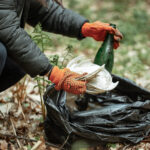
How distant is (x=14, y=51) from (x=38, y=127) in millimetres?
953

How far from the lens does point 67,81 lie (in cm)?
189

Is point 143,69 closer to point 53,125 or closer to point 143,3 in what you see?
point 53,125

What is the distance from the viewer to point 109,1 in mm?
7285

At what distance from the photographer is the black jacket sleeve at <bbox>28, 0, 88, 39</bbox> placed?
2.38 metres

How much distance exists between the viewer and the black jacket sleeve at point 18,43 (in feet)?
5.91

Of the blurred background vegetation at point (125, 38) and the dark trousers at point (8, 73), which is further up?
the dark trousers at point (8, 73)

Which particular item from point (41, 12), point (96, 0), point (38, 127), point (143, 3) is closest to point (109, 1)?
point (96, 0)

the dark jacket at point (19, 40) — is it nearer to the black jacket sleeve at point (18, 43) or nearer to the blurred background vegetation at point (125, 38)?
the black jacket sleeve at point (18, 43)

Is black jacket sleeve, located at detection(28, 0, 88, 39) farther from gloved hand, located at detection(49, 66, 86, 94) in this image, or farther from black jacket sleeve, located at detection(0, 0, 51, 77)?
gloved hand, located at detection(49, 66, 86, 94)

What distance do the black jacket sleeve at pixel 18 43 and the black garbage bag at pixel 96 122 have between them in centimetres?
31

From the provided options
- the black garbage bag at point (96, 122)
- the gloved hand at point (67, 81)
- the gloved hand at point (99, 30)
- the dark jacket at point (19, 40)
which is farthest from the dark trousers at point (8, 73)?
the gloved hand at point (99, 30)

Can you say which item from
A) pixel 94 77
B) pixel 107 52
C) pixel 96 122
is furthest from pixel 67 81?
pixel 107 52

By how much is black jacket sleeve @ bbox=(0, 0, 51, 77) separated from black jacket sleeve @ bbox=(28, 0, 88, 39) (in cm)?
53

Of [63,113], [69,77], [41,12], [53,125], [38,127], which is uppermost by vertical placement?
[41,12]
